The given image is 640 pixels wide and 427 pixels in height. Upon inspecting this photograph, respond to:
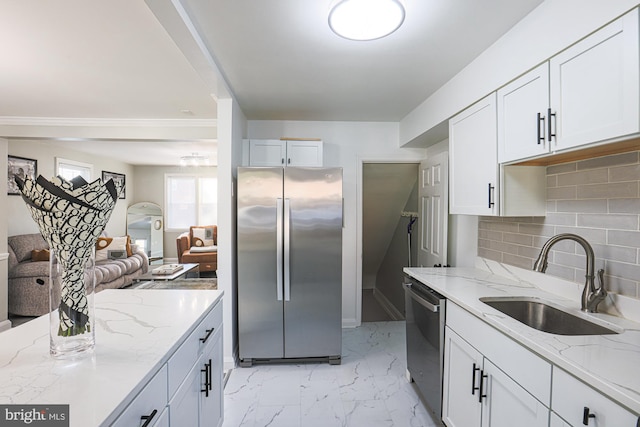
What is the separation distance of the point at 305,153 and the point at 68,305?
2535 millimetres

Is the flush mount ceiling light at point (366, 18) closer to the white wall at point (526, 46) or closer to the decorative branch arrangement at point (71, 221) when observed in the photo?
the white wall at point (526, 46)

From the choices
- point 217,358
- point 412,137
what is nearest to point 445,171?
point 412,137

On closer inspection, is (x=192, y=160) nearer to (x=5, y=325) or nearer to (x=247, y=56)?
(x=5, y=325)

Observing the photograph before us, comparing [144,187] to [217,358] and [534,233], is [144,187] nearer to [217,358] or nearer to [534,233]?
[217,358]

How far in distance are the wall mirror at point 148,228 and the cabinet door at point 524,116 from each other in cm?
782

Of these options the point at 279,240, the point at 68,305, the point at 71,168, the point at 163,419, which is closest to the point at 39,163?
the point at 71,168

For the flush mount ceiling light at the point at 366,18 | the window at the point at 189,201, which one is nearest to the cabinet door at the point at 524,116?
the flush mount ceiling light at the point at 366,18

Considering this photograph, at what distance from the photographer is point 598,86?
1.21 metres

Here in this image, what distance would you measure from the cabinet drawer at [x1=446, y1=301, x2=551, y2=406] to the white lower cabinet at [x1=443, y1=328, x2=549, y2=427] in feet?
0.10

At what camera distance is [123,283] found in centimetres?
499

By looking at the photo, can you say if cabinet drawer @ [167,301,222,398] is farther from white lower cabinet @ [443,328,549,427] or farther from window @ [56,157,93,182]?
window @ [56,157,93,182]

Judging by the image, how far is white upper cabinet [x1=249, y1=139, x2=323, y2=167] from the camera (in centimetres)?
322

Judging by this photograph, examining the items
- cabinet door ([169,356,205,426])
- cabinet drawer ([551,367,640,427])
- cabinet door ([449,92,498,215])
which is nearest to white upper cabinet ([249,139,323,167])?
cabinet door ([449,92,498,215])

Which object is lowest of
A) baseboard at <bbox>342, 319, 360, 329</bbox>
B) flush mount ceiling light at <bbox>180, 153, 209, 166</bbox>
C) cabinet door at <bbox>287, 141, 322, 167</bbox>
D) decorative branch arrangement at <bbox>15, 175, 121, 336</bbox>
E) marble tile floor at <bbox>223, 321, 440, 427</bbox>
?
marble tile floor at <bbox>223, 321, 440, 427</bbox>
